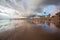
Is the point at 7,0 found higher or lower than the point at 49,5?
higher

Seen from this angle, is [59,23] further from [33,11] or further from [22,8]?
[22,8]

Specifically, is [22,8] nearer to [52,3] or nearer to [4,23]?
[4,23]

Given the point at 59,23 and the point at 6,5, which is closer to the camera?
the point at 59,23

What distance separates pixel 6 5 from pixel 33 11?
849 millimetres

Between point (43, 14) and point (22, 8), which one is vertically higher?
point (22, 8)

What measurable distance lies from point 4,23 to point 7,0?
0.71m

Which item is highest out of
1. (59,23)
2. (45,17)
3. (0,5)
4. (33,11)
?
(0,5)

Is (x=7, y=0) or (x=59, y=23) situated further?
(x=7, y=0)

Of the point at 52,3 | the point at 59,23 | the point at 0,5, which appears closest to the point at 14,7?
the point at 0,5

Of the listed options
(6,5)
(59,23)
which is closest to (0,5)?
(6,5)

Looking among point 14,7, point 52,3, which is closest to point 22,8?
point 14,7

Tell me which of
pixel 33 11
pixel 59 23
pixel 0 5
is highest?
pixel 0 5

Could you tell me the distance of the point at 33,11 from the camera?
286 centimetres

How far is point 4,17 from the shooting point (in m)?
2.89
